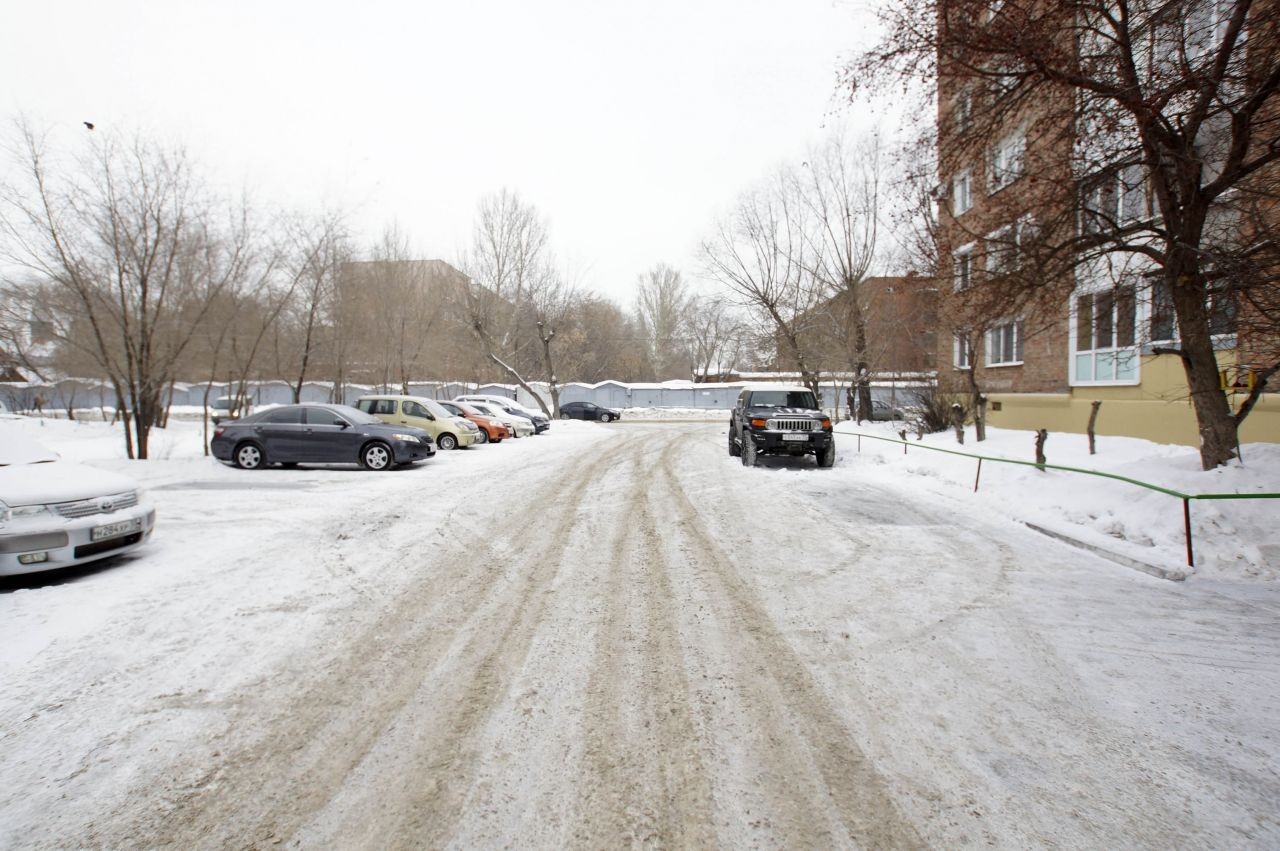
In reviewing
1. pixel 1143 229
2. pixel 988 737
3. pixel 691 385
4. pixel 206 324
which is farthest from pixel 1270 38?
pixel 691 385

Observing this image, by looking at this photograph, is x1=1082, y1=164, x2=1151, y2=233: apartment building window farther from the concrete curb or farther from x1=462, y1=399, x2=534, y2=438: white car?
x1=462, y1=399, x2=534, y2=438: white car

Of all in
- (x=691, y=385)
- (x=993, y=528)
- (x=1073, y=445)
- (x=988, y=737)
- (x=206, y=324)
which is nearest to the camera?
(x=988, y=737)

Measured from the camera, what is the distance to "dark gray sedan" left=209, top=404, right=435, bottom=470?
1273 cm

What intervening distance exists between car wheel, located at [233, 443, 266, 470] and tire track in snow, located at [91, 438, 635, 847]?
9.87 metres

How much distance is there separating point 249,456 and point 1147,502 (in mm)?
15487

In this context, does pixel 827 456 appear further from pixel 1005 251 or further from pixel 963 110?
pixel 963 110

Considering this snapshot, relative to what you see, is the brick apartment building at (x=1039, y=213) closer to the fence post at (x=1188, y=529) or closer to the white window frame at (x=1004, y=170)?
the white window frame at (x=1004, y=170)

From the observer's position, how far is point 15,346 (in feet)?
63.6

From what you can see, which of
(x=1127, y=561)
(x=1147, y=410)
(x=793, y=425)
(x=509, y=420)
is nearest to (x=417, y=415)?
(x=509, y=420)

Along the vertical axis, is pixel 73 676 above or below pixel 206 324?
below

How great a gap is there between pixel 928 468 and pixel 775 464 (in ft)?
11.3

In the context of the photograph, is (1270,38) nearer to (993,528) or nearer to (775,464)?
(993,528)

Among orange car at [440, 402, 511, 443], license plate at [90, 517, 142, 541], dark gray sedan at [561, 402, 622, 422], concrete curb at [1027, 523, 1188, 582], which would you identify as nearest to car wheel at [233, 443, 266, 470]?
license plate at [90, 517, 142, 541]

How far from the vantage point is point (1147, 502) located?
6883mm
